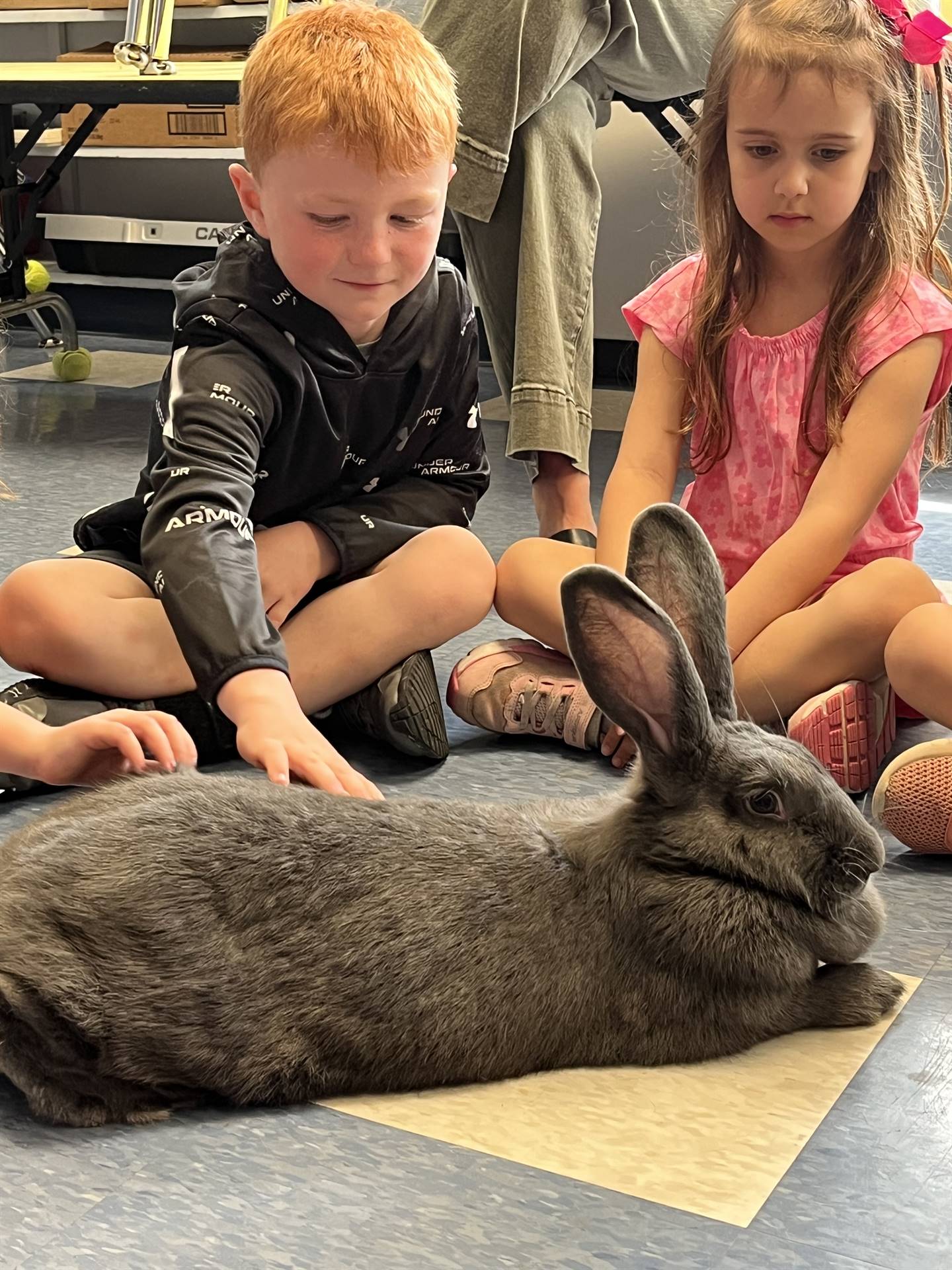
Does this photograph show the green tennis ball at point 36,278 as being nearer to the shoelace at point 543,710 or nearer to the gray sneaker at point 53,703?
the gray sneaker at point 53,703

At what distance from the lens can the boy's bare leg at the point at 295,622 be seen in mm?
1401

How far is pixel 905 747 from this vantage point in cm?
148

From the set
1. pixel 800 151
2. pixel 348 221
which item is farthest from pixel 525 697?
pixel 800 151

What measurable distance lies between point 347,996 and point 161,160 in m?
3.91

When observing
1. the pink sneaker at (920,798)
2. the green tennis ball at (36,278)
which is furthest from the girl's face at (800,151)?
the green tennis ball at (36,278)

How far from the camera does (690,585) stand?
0.98 m

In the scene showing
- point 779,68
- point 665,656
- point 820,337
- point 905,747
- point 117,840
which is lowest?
point 905,747

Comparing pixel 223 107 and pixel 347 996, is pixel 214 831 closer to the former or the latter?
pixel 347 996

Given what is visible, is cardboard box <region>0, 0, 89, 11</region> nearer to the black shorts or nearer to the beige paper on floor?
the black shorts

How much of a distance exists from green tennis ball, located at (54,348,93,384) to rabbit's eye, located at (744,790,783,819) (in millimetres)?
2797

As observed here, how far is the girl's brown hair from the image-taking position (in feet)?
4.78

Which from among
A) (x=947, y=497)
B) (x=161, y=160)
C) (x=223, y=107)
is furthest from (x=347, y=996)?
(x=161, y=160)

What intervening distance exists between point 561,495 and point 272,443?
21.9 inches

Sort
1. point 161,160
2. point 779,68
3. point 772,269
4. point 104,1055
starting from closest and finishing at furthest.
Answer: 1. point 104,1055
2. point 779,68
3. point 772,269
4. point 161,160
